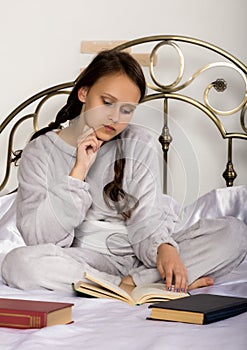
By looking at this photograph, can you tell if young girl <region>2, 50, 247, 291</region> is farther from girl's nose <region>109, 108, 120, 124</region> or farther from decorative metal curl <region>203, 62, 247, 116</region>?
decorative metal curl <region>203, 62, 247, 116</region>

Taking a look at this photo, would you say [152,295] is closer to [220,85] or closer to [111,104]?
[111,104]

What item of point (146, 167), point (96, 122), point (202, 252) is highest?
point (96, 122)

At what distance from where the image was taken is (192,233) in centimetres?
188

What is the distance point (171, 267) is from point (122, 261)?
0.67ft

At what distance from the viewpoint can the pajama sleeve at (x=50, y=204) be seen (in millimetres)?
1767

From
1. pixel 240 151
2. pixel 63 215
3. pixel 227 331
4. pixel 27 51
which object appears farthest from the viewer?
pixel 27 51

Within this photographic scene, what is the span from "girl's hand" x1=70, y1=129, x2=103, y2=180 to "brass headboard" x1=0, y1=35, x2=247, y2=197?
32cm

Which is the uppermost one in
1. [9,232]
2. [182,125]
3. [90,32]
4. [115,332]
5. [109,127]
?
[90,32]

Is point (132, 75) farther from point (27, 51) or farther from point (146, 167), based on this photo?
point (27, 51)

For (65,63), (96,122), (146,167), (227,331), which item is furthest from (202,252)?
(65,63)

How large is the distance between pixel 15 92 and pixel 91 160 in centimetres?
89

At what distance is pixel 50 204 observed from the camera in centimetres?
177

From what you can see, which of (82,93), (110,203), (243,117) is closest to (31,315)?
(110,203)

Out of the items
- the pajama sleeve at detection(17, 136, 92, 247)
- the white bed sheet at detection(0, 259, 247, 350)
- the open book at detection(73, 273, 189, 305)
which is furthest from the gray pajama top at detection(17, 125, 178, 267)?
the white bed sheet at detection(0, 259, 247, 350)
